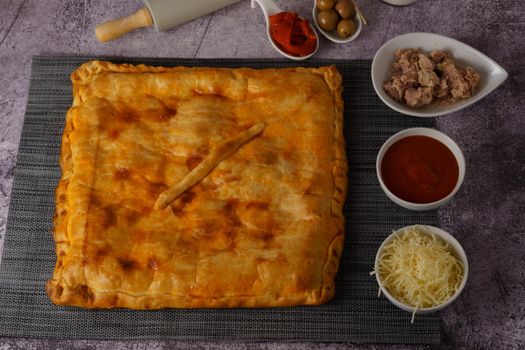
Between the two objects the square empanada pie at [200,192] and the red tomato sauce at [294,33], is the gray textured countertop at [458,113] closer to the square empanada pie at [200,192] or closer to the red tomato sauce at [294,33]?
the red tomato sauce at [294,33]

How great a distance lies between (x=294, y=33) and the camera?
197 inches

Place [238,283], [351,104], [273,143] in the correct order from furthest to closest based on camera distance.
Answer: [351,104] < [273,143] < [238,283]

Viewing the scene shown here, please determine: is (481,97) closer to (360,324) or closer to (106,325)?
(360,324)

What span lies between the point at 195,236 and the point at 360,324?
4.35 ft

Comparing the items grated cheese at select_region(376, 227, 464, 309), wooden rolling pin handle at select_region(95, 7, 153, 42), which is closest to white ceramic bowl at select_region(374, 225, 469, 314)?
grated cheese at select_region(376, 227, 464, 309)

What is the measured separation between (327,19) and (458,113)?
4.21 feet

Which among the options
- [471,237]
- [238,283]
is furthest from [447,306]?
[238,283]

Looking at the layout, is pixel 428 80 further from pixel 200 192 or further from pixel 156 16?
pixel 156 16

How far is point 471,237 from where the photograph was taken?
470cm

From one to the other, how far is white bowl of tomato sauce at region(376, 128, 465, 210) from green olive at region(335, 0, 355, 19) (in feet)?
3.78

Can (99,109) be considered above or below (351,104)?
above

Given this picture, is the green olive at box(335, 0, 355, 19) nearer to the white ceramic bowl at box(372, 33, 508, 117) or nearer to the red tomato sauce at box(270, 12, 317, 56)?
the red tomato sauce at box(270, 12, 317, 56)

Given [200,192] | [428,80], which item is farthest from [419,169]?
[200,192]

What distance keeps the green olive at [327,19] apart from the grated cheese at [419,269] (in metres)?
1.80
